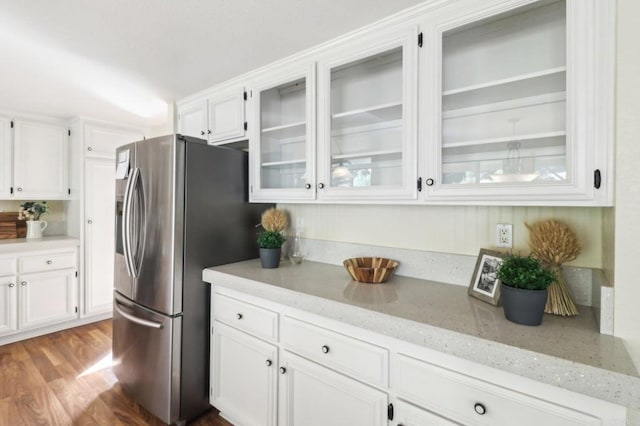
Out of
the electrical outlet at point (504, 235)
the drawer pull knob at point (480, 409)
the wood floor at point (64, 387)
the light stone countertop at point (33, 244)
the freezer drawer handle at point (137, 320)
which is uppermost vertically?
the electrical outlet at point (504, 235)

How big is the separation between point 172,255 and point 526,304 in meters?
1.68

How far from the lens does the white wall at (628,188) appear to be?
882mm

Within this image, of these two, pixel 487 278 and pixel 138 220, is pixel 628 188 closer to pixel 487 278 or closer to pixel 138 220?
pixel 487 278

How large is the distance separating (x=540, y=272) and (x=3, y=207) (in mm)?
4554

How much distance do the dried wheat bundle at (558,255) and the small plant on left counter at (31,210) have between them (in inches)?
171

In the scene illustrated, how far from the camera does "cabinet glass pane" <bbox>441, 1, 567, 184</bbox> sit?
3.75 feet

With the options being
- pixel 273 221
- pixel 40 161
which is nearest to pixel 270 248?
pixel 273 221

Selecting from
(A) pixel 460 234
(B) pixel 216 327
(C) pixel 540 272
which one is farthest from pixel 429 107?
(B) pixel 216 327

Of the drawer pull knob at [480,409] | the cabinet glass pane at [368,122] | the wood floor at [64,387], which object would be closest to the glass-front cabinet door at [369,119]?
the cabinet glass pane at [368,122]

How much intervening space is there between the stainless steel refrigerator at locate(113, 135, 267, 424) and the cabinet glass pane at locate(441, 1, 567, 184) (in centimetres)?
134

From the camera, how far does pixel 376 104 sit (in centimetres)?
160

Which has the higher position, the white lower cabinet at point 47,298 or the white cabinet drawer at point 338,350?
the white cabinet drawer at point 338,350

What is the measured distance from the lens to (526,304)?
102 cm

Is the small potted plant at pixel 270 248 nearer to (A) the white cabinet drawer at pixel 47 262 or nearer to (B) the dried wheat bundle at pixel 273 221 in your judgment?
(B) the dried wheat bundle at pixel 273 221
